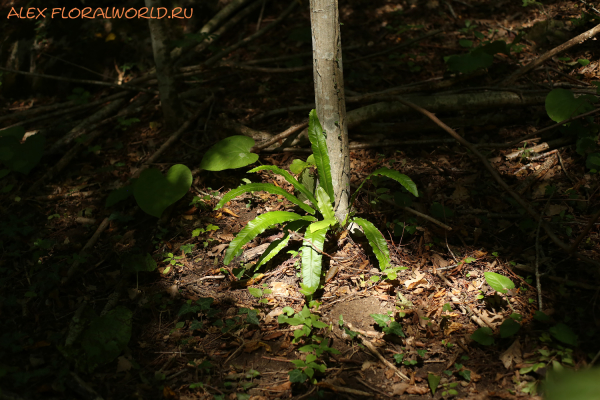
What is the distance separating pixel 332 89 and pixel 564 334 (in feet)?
6.90

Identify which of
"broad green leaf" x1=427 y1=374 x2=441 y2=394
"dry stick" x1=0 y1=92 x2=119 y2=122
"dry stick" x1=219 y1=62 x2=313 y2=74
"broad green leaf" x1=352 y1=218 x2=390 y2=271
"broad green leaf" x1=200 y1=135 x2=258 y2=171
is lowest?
"broad green leaf" x1=427 y1=374 x2=441 y2=394

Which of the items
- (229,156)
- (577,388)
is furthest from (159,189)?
(577,388)

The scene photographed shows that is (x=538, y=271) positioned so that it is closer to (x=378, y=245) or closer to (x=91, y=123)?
(x=378, y=245)

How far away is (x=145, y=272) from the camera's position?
3.12 metres

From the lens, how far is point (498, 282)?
8.48 feet

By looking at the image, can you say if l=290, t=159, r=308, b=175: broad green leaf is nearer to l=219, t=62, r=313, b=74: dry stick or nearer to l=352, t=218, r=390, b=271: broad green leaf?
l=352, t=218, r=390, b=271: broad green leaf

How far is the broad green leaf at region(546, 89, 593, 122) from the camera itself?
3252 mm

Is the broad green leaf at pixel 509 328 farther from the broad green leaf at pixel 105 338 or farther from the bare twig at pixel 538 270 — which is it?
the broad green leaf at pixel 105 338

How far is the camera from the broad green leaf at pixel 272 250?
2838 millimetres

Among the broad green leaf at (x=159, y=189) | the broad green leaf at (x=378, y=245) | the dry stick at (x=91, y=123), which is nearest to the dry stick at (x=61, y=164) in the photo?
the dry stick at (x=91, y=123)

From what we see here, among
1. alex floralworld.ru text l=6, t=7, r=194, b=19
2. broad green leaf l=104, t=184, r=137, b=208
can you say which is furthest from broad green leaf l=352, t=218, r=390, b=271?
alex floralworld.ru text l=6, t=7, r=194, b=19

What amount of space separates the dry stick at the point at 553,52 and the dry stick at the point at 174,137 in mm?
3316

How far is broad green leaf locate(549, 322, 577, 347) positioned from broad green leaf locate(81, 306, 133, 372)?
2.58m

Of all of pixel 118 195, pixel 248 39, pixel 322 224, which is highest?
pixel 248 39
